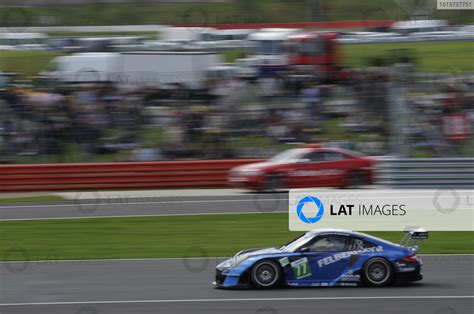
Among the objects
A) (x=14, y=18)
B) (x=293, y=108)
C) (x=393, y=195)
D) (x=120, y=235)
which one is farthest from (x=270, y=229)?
(x=14, y=18)

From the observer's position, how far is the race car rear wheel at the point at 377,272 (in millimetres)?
9297

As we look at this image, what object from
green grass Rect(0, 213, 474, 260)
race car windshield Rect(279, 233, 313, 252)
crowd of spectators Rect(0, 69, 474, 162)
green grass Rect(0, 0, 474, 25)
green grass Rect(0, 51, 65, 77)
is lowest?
green grass Rect(0, 213, 474, 260)

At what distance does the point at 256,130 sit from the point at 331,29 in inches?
539

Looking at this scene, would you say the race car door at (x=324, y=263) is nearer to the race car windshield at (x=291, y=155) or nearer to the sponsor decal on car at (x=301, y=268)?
the sponsor decal on car at (x=301, y=268)

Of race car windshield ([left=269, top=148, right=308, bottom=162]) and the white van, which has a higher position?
the white van

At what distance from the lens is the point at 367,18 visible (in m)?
33.0

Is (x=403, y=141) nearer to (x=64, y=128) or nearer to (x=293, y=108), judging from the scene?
(x=293, y=108)

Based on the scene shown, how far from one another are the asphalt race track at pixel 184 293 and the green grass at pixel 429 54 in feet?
48.2

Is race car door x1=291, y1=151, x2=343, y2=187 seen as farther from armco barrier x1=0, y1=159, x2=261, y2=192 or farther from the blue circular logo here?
the blue circular logo

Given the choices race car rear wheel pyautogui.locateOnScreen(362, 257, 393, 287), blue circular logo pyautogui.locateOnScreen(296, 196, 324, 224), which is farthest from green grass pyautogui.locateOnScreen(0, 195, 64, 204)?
race car rear wheel pyautogui.locateOnScreen(362, 257, 393, 287)

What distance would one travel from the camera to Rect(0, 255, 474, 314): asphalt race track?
325 inches

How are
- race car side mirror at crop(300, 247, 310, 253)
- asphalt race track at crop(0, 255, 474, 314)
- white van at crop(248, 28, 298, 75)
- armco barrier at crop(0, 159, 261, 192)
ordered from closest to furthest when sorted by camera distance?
asphalt race track at crop(0, 255, 474, 314) → race car side mirror at crop(300, 247, 310, 253) → armco barrier at crop(0, 159, 261, 192) → white van at crop(248, 28, 298, 75)

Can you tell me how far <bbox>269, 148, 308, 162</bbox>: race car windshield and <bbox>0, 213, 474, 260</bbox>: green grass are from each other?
9.75 ft

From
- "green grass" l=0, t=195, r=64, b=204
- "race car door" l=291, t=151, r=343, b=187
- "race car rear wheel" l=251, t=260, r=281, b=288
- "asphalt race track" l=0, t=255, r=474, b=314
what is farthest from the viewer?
"race car door" l=291, t=151, r=343, b=187
